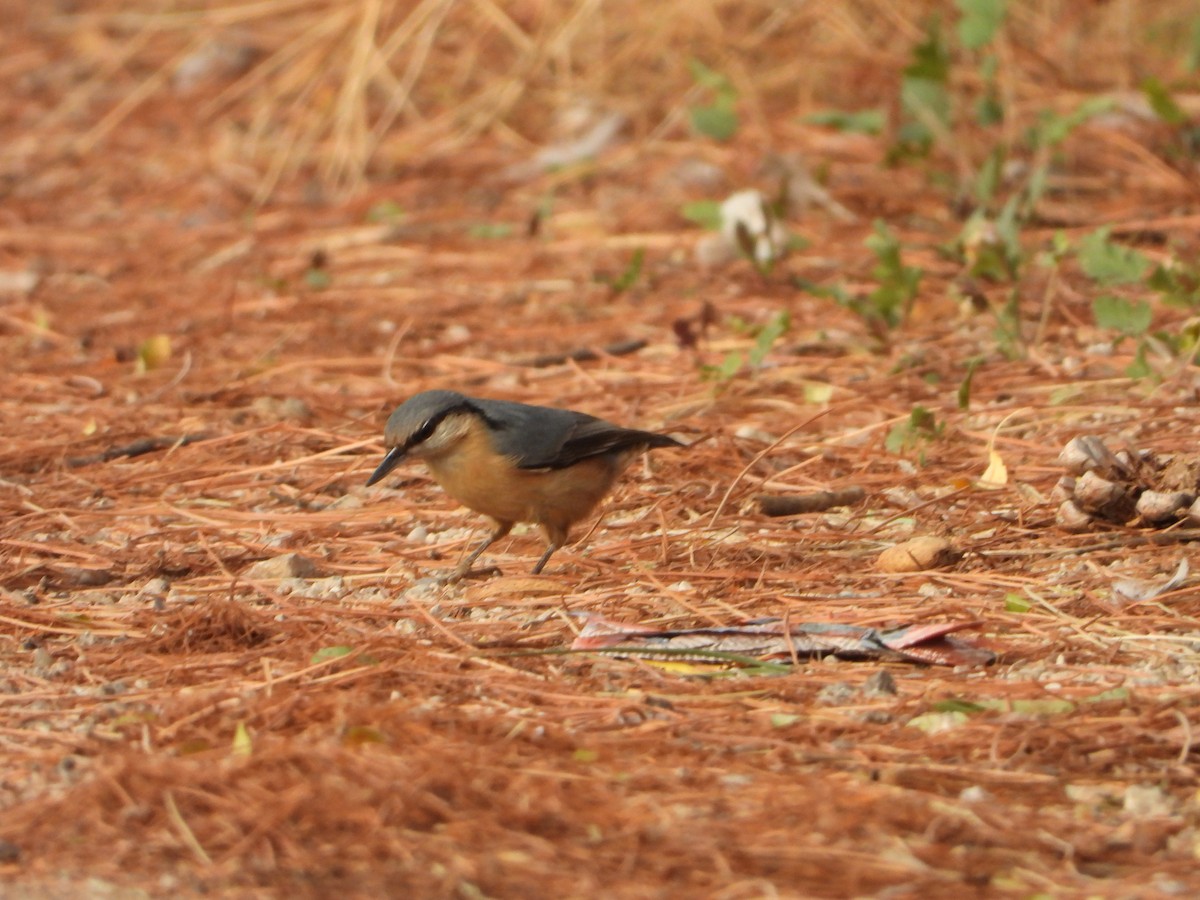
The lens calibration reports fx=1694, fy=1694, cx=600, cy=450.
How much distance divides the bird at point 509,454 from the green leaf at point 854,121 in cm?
359

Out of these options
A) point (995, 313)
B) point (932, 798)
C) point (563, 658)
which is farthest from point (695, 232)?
point (932, 798)

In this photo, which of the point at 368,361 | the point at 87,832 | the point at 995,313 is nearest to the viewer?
the point at 87,832

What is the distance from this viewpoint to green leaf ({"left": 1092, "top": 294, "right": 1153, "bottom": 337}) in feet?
17.1

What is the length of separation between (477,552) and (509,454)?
0.88 feet

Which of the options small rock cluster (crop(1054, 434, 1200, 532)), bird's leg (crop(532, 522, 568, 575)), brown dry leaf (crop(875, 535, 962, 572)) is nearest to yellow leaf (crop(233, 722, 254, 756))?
bird's leg (crop(532, 522, 568, 575))

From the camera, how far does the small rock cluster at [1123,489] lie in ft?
13.4

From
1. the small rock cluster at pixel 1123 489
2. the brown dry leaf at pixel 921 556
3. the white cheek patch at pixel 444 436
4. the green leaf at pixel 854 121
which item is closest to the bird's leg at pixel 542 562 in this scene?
the white cheek patch at pixel 444 436

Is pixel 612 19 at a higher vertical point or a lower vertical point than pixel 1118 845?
higher

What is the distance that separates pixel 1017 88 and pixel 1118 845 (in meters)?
6.16

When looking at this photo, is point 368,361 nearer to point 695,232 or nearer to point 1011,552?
point 695,232

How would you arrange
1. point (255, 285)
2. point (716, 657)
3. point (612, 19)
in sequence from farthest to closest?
point (612, 19)
point (255, 285)
point (716, 657)

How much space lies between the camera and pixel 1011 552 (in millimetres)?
4105

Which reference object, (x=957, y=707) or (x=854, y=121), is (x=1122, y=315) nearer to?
(x=957, y=707)

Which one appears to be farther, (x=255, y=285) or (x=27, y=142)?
(x=27, y=142)
